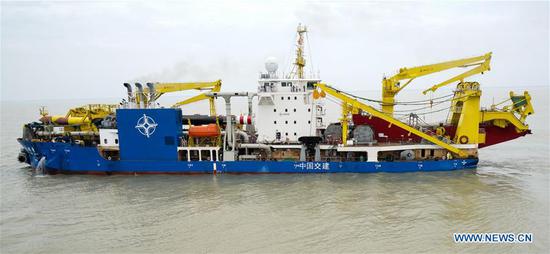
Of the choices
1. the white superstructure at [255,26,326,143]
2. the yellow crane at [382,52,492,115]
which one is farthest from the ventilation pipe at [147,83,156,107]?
the yellow crane at [382,52,492,115]

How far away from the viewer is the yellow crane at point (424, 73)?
17.1 metres

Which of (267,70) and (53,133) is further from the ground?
(267,70)

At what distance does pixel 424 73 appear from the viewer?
1773 centimetres

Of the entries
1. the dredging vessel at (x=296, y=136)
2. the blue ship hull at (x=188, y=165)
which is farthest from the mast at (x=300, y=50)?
the blue ship hull at (x=188, y=165)

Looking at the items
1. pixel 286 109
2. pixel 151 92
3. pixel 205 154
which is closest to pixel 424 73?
pixel 286 109

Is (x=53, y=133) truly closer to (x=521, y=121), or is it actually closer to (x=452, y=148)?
(x=452, y=148)

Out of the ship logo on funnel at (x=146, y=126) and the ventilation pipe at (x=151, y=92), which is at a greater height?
the ventilation pipe at (x=151, y=92)

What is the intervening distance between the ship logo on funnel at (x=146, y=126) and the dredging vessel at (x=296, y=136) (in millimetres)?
54

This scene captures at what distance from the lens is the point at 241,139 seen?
18.2m

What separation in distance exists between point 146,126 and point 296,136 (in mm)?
8128

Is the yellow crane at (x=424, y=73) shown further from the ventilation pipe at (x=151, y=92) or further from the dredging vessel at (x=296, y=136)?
the ventilation pipe at (x=151, y=92)

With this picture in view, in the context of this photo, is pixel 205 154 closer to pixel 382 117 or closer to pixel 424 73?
pixel 382 117

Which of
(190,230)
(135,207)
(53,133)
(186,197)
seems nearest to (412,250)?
(190,230)

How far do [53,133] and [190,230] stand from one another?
43.2 ft
